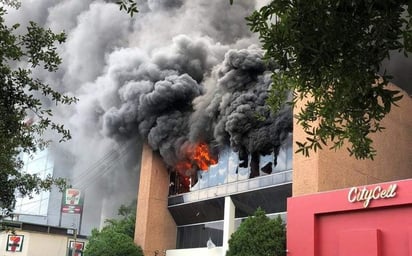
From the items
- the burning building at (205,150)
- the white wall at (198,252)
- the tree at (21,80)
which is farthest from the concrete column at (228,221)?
the tree at (21,80)

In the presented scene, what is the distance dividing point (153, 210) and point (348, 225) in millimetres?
12502

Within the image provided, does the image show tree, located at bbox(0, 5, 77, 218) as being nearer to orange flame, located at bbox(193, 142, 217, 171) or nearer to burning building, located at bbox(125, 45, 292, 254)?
burning building, located at bbox(125, 45, 292, 254)

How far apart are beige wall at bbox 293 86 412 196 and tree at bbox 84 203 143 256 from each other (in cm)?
989

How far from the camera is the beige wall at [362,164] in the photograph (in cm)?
1978

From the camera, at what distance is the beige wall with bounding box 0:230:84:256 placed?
3338 centimetres

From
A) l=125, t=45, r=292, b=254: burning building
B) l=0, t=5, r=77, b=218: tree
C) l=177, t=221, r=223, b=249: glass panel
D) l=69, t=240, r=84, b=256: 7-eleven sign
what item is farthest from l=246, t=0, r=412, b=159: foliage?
l=69, t=240, r=84, b=256: 7-eleven sign

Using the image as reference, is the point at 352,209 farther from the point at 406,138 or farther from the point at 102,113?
the point at 102,113

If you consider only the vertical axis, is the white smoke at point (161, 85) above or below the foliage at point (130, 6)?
above

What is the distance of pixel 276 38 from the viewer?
13.5ft

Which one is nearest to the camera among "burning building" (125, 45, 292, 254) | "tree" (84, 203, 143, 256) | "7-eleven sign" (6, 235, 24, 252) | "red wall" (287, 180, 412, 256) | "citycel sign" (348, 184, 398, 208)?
"red wall" (287, 180, 412, 256)

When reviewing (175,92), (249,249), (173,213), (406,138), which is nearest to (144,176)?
(173,213)

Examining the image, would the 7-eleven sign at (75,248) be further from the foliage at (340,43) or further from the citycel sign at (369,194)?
the foliage at (340,43)

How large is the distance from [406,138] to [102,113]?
1448 cm

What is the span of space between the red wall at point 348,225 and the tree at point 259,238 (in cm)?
70
